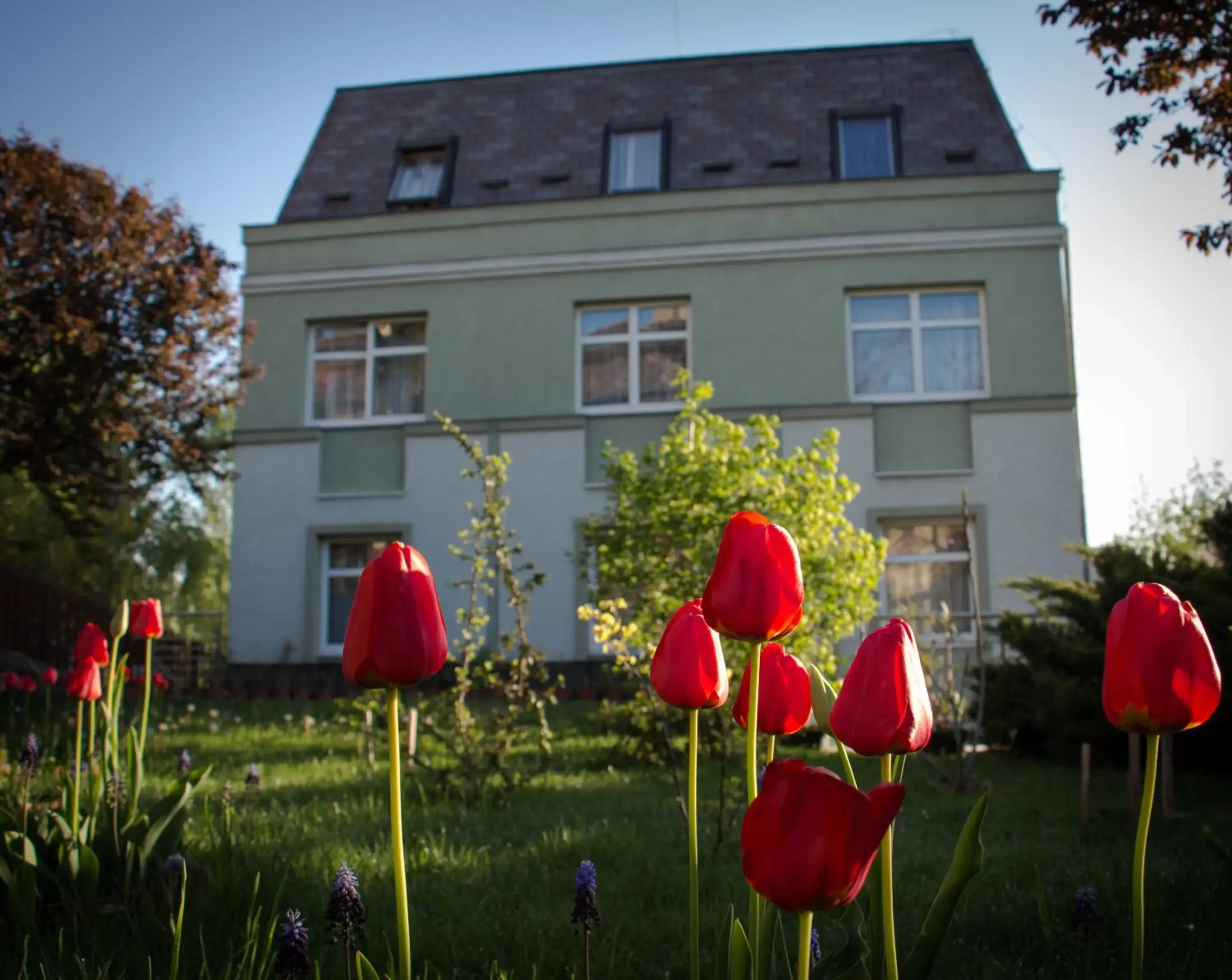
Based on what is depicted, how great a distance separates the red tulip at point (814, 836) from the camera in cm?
103

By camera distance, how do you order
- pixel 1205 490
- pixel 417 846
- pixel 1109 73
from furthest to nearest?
pixel 1205 490 → pixel 1109 73 → pixel 417 846

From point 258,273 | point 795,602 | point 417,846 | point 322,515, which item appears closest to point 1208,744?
point 417,846

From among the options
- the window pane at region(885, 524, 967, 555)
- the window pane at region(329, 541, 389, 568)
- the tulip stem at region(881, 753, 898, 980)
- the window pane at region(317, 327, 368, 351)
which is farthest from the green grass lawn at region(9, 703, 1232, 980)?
the window pane at region(317, 327, 368, 351)

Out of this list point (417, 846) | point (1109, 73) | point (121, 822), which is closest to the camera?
point (121, 822)

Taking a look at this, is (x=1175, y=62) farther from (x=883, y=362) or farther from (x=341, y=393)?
(x=341, y=393)

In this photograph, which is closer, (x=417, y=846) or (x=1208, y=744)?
(x=417, y=846)

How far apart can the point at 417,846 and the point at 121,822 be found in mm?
1398

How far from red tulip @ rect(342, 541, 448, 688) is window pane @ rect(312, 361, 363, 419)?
17008 mm

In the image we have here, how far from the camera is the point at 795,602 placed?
56.9 inches

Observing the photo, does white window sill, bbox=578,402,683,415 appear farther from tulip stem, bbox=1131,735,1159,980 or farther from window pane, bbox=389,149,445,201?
tulip stem, bbox=1131,735,1159,980

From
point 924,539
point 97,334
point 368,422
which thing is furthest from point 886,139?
point 97,334

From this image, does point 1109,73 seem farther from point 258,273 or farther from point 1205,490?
point 1205,490

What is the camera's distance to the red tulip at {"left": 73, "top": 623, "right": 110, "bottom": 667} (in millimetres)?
3529

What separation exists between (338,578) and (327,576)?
16 cm
